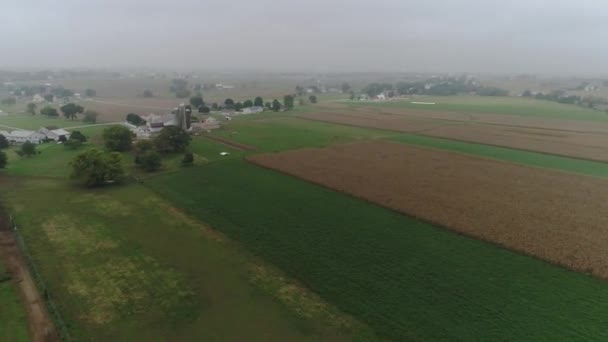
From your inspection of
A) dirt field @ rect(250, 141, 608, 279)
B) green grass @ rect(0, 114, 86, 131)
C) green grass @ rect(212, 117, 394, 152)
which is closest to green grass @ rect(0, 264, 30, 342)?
dirt field @ rect(250, 141, 608, 279)

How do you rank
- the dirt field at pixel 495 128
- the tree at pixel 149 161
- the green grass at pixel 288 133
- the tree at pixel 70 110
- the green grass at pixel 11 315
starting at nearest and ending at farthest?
the green grass at pixel 11 315 → the tree at pixel 149 161 → the dirt field at pixel 495 128 → the green grass at pixel 288 133 → the tree at pixel 70 110

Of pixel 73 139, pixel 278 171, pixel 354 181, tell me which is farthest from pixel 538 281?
pixel 73 139

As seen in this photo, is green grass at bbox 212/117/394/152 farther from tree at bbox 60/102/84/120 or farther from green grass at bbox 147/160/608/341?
tree at bbox 60/102/84/120

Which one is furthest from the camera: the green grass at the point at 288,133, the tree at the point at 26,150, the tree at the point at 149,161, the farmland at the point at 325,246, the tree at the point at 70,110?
the tree at the point at 70,110

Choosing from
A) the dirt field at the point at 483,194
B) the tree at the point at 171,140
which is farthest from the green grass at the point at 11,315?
the tree at the point at 171,140

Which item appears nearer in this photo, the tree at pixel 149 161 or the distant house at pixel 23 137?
the tree at pixel 149 161

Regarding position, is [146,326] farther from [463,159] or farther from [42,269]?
[463,159]

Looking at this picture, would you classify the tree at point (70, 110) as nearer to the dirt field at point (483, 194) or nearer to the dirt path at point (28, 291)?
the dirt field at point (483, 194)
